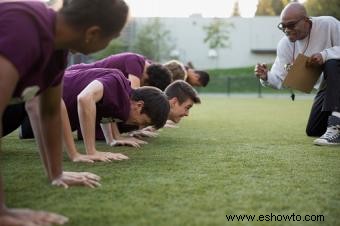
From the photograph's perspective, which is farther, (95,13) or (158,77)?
(158,77)

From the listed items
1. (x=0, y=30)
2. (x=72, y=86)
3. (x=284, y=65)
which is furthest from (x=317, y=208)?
(x=284, y=65)

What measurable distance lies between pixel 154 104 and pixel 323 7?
1770cm

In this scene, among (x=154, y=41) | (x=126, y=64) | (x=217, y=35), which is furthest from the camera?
(x=217, y=35)

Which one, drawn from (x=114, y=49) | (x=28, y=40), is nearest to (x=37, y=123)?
(x=28, y=40)

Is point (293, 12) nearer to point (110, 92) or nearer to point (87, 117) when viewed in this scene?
point (110, 92)

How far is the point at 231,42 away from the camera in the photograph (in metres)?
41.5

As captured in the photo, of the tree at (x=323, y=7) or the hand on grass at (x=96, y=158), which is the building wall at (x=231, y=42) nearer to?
the tree at (x=323, y=7)

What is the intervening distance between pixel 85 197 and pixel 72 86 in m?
1.84

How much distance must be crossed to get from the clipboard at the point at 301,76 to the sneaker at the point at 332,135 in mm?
454

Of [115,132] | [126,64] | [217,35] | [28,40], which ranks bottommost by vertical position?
[217,35]

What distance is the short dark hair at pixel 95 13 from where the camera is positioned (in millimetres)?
1761

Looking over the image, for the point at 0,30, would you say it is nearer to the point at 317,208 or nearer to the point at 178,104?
the point at 317,208

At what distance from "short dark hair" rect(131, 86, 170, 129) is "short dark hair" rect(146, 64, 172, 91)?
1.33 m

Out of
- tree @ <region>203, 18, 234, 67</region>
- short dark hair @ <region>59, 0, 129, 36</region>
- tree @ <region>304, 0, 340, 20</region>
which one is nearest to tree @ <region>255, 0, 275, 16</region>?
tree @ <region>203, 18, 234, 67</region>
